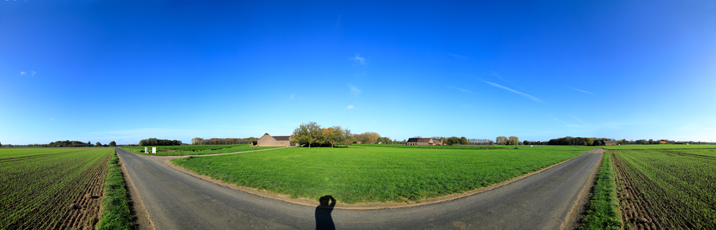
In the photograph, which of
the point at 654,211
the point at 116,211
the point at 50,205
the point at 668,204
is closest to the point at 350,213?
the point at 116,211

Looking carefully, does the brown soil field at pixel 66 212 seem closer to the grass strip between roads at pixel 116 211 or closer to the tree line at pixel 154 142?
the grass strip between roads at pixel 116 211

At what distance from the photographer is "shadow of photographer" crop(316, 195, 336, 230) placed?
693cm

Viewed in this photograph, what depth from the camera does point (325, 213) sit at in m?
7.91

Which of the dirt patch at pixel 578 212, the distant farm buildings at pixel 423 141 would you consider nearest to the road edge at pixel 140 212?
the dirt patch at pixel 578 212

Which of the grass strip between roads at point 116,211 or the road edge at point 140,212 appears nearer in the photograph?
the grass strip between roads at point 116,211

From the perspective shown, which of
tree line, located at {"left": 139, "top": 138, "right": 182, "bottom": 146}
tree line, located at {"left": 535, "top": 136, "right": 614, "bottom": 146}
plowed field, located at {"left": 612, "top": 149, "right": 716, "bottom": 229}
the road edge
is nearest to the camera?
the road edge

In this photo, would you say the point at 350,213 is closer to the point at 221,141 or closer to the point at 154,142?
the point at 221,141

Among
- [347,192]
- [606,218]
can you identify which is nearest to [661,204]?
[606,218]

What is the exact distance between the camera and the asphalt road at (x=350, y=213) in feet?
22.9

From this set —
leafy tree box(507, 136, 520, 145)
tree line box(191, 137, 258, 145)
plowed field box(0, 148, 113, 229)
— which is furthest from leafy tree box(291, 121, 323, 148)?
leafy tree box(507, 136, 520, 145)

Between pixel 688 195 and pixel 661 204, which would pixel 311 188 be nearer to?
pixel 661 204

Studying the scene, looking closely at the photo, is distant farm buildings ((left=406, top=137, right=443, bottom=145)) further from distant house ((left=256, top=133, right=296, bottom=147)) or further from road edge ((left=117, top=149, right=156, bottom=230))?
road edge ((left=117, top=149, right=156, bottom=230))

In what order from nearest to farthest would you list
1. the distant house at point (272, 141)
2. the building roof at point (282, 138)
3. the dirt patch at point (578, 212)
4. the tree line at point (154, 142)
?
the dirt patch at point (578, 212)
the distant house at point (272, 141)
the building roof at point (282, 138)
the tree line at point (154, 142)

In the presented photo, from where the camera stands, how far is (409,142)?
14175cm
